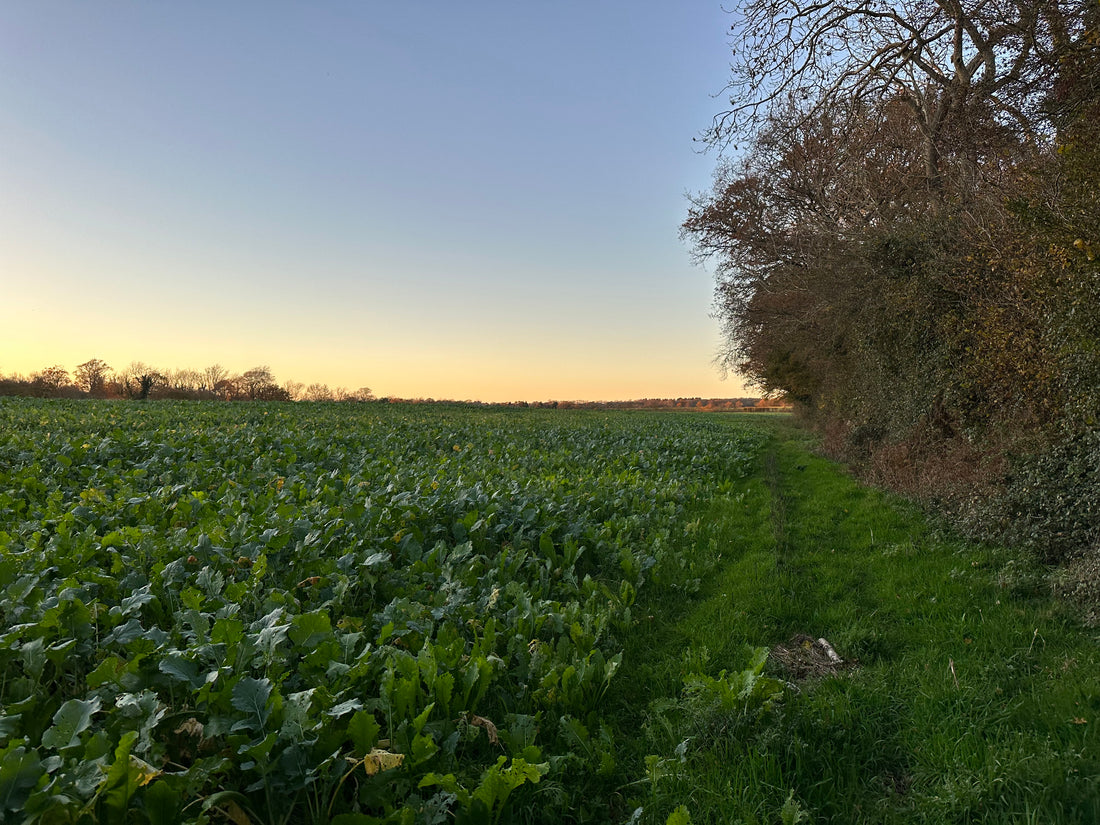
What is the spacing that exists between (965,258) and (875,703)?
7752 millimetres

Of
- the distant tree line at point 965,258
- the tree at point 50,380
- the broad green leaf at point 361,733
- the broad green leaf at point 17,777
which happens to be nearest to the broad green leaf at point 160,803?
the broad green leaf at point 17,777

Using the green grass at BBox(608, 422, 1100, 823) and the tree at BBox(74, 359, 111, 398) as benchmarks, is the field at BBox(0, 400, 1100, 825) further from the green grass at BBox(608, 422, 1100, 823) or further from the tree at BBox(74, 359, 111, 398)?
the tree at BBox(74, 359, 111, 398)

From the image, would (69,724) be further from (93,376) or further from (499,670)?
(93,376)

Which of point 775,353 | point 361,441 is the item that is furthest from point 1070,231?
point 775,353

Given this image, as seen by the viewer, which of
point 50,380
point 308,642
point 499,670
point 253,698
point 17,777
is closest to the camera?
point 17,777

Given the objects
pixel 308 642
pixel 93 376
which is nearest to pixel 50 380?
pixel 93 376

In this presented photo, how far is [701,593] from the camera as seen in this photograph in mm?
6227

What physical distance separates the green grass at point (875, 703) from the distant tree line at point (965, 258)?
65.6 inches

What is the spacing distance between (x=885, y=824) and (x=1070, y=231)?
19.4 ft

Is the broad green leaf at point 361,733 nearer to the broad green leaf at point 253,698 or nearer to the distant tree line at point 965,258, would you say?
the broad green leaf at point 253,698

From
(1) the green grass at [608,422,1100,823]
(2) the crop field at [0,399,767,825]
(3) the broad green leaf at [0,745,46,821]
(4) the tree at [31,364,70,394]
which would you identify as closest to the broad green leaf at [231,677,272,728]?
(2) the crop field at [0,399,767,825]

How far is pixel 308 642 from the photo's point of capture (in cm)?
340

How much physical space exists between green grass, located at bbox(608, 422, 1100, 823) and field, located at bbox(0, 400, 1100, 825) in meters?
0.02

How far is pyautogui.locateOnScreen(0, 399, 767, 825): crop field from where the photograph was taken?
8.51 ft
